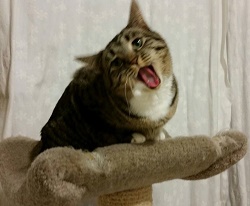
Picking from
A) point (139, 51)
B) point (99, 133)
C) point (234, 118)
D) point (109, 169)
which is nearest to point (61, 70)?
point (99, 133)

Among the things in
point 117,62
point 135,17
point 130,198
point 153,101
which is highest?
point 135,17

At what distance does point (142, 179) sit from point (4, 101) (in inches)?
24.8

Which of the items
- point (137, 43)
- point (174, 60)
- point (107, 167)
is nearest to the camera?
point (107, 167)

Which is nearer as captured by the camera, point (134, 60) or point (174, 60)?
point (134, 60)

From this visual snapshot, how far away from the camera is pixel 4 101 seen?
1.26 m

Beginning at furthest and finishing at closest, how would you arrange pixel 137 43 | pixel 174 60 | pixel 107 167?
pixel 174 60 → pixel 137 43 → pixel 107 167

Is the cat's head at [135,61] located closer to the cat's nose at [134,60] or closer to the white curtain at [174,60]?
the cat's nose at [134,60]

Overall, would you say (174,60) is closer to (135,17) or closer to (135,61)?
(135,17)

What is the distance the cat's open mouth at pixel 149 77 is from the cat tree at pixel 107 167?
0.16m

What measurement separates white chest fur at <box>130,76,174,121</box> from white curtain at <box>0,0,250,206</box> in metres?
0.48

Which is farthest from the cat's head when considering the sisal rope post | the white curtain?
the white curtain

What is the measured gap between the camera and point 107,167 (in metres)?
0.81

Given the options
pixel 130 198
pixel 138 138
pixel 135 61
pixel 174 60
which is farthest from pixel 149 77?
pixel 174 60

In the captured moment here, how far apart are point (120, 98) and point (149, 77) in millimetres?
125
